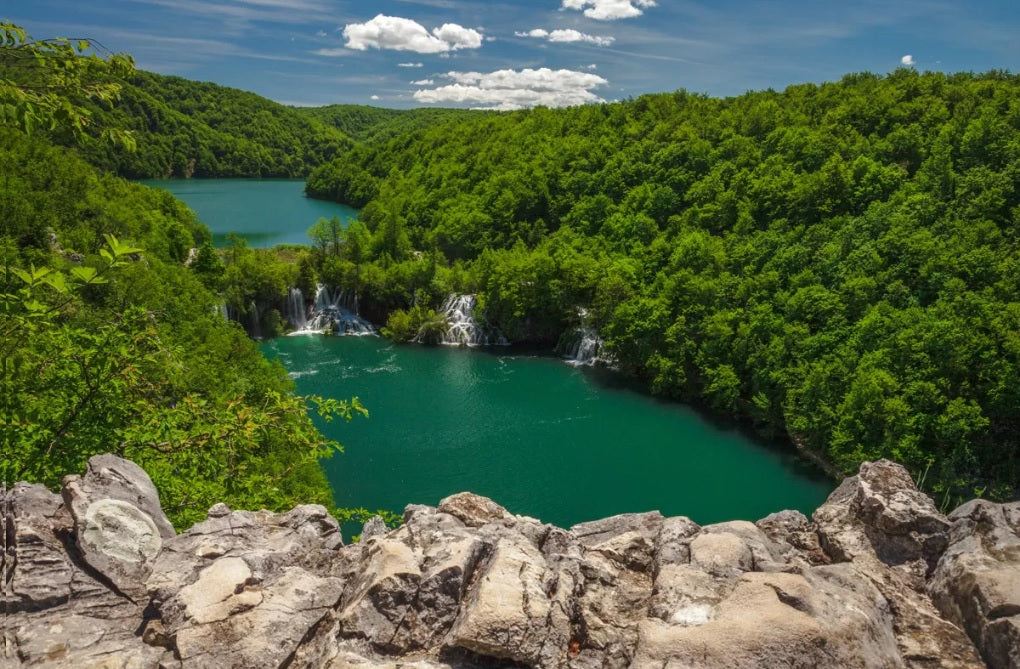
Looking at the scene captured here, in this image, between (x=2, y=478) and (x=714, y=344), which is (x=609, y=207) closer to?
(x=714, y=344)

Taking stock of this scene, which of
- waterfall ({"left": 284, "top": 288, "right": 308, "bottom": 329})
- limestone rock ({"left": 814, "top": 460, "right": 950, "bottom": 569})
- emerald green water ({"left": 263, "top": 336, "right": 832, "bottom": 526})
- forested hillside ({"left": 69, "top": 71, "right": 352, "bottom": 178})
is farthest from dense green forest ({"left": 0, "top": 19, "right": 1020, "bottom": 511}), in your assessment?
forested hillside ({"left": 69, "top": 71, "right": 352, "bottom": 178})

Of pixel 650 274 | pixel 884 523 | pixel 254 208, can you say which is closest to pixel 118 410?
pixel 884 523

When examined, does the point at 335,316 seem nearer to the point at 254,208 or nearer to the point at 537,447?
the point at 537,447

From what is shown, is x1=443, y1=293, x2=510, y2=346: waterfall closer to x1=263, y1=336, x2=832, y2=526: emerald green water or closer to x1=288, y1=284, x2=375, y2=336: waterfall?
x1=263, y1=336, x2=832, y2=526: emerald green water

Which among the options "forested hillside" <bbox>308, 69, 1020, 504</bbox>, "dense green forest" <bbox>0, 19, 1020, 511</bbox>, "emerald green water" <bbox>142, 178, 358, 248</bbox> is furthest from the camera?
"emerald green water" <bbox>142, 178, 358, 248</bbox>

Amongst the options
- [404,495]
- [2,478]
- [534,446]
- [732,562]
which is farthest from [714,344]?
[2,478]

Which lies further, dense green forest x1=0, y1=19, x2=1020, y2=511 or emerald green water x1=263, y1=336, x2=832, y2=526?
emerald green water x1=263, y1=336, x2=832, y2=526

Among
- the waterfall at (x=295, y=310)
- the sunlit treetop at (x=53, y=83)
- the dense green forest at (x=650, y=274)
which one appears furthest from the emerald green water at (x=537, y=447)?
the sunlit treetop at (x=53, y=83)
